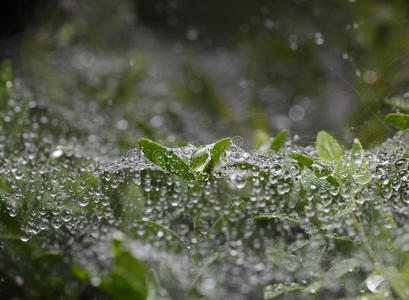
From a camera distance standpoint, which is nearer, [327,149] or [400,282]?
[400,282]

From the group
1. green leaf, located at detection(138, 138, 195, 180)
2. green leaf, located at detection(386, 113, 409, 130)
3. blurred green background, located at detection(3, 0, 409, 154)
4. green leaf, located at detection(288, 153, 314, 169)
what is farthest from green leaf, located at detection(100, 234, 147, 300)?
blurred green background, located at detection(3, 0, 409, 154)

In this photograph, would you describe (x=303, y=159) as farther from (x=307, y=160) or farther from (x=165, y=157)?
(x=165, y=157)

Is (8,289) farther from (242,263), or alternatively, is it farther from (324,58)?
(324,58)

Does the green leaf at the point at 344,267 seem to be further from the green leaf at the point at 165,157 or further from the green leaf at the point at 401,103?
the green leaf at the point at 401,103

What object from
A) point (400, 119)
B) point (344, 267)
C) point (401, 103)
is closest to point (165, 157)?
point (344, 267)

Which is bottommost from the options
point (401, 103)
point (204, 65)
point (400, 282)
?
point (400, 282)
